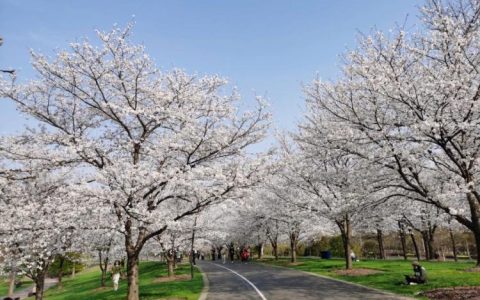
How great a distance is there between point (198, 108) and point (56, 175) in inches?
301

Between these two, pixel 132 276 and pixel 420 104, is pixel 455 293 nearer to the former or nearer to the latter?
pixel 420 104

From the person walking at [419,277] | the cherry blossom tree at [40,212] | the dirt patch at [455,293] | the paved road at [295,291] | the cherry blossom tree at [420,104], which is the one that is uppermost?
the cherry blossom tree at [420,104]

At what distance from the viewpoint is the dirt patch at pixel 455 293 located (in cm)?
1223

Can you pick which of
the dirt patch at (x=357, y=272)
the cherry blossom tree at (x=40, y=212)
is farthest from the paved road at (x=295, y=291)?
the cherry blossom tree at (x=40, y=212)

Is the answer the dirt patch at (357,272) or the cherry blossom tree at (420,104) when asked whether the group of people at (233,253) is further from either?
the cherry blossom tree at (420,104)

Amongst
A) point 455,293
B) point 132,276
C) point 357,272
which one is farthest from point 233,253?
point 455,293

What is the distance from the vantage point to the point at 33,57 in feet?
Answer: 45.2

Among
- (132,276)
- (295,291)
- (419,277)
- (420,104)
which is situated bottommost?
(295,291)

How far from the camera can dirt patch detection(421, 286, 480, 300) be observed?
40.1 ft

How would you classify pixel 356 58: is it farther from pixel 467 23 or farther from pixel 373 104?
pixel 467 23

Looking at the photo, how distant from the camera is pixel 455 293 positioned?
12.8m

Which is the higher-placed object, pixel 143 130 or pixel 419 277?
pixel 143 130

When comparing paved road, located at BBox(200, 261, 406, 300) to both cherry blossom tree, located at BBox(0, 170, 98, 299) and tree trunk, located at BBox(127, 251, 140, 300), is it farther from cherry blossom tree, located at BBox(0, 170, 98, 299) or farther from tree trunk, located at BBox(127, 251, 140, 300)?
→ cherry blossom tree, located at BBox(0, 170, 98, 299)

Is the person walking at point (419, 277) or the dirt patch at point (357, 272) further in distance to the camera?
the dirt patch at point (357, 272)
